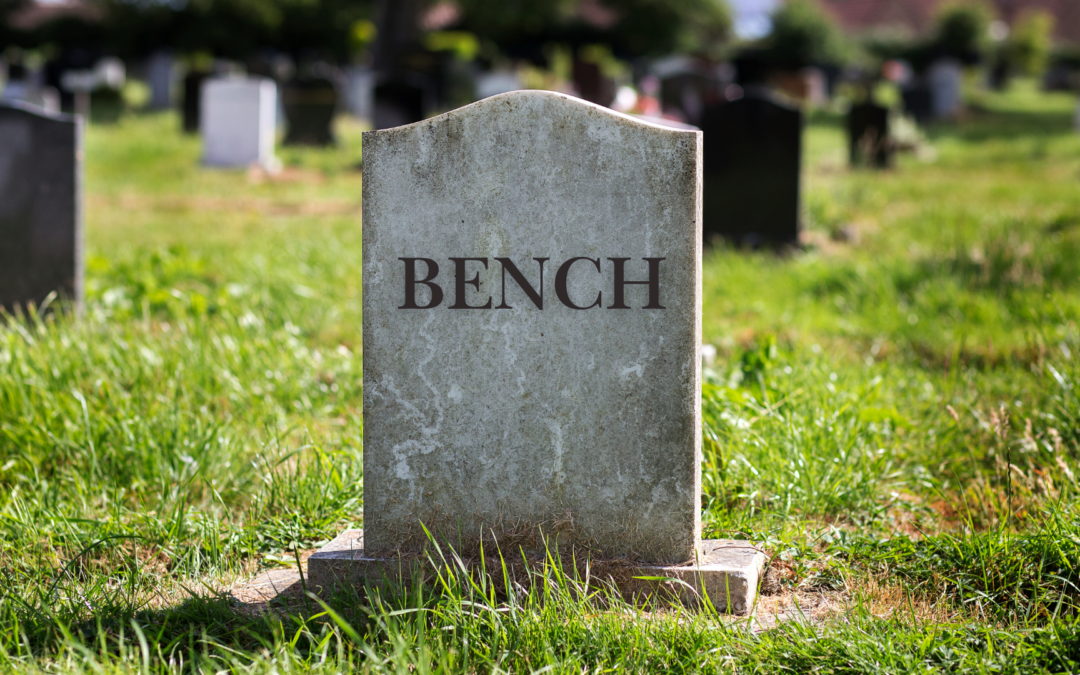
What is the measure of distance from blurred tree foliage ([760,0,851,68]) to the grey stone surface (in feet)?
122

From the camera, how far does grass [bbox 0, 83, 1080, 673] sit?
6.52 feet

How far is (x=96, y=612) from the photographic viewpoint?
6.89 ft

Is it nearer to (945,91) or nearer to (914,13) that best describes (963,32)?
(945,91)

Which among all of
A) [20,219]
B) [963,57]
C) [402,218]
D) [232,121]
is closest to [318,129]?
[232,121]

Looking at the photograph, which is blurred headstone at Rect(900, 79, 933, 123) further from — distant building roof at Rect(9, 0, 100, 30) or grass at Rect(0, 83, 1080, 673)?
distant building roof at Rect(9, 0, 100, 30)

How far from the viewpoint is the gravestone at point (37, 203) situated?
4.45 metres

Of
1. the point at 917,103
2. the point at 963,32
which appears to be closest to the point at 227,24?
the point at 917,103

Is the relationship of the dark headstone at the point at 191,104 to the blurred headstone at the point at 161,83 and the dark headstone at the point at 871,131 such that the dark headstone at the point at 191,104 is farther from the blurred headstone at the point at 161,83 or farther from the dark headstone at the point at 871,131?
the blurred headstone at the point at 161,83

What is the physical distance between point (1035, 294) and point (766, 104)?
2911mm

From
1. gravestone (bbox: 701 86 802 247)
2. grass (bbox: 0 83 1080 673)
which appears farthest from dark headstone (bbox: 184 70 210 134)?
gravestone (bbox: 701 86 802 247)

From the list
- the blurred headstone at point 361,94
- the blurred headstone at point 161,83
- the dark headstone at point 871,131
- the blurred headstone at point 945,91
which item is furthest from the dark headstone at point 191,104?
the blurred headstone at point 945,91

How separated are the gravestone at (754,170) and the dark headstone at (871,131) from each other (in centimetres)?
600

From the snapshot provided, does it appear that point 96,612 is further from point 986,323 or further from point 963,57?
point 963,57

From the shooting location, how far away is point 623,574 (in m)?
2.31
